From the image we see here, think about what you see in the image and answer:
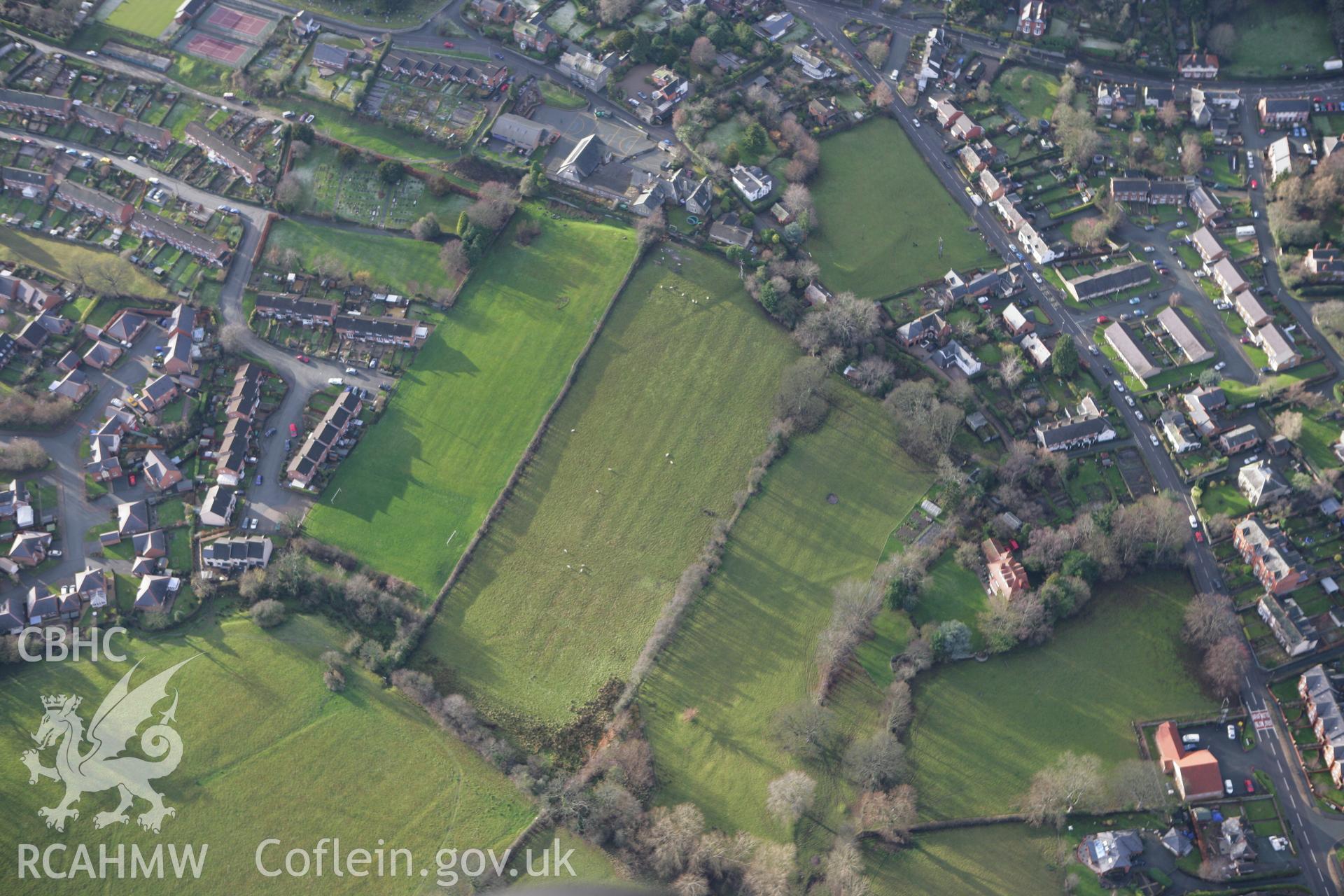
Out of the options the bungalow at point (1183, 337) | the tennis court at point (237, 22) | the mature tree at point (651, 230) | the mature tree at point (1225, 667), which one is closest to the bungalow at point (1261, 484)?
the bungalow at point (1183, 337)

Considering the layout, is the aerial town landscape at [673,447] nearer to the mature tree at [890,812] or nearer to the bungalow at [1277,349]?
the mature tree at [890,812]

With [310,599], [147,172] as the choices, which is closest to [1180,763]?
[310,599]

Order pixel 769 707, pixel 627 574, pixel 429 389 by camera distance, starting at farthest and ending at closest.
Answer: pixel 429 389 < pixel 627 574 < pixel 769 707

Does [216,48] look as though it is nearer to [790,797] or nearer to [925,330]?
[925,330]

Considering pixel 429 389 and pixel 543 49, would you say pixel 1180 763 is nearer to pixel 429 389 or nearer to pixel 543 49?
pixel 429 389

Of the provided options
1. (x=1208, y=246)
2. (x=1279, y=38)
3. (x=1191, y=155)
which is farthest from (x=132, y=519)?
(x=1279, y=38)

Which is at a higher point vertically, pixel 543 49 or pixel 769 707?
pixel 543 49
